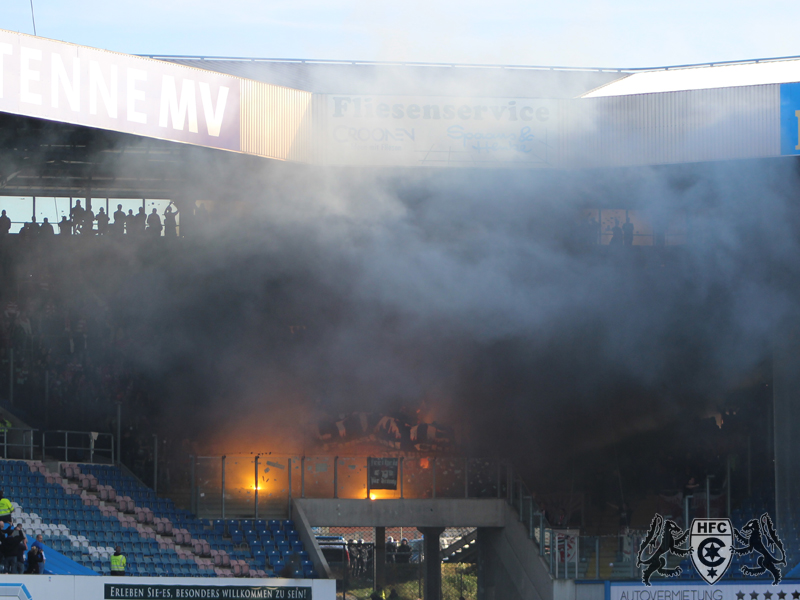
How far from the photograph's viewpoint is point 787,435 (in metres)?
17.9

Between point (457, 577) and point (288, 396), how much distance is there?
4.91 meters

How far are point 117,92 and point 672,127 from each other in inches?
342

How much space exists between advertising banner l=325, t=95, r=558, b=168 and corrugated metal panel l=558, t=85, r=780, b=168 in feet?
2.09

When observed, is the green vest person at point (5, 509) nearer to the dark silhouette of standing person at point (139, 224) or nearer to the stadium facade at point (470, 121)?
the stadium facade at point (470, 121)

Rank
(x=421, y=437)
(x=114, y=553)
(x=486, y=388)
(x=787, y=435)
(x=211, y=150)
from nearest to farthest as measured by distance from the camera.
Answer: (x=114, y=553)
(x=211, y=150)
(x=787, y=435)
(x=421, y=437)
(x=486, y=388)

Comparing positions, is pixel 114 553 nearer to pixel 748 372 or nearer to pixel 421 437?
pixel 421 437

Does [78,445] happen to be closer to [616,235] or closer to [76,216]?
[76,216]

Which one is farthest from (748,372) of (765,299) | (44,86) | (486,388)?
(44,86)

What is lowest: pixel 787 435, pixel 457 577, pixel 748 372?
pixel 457 577

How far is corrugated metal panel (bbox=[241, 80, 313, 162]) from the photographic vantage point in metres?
16.5

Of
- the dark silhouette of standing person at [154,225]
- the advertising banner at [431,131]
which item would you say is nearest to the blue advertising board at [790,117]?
the advertising banner at [431,131]

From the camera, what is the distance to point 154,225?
21.7 meters

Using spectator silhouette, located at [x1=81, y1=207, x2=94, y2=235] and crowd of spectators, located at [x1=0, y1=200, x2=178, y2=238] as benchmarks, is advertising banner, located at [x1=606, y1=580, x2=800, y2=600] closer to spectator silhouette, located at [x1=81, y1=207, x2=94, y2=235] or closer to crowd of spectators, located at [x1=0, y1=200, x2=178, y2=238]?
crowd of spectators, located at [x1=0, y1=200, x2=178, y2=238]

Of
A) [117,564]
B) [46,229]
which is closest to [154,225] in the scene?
[46,229]
